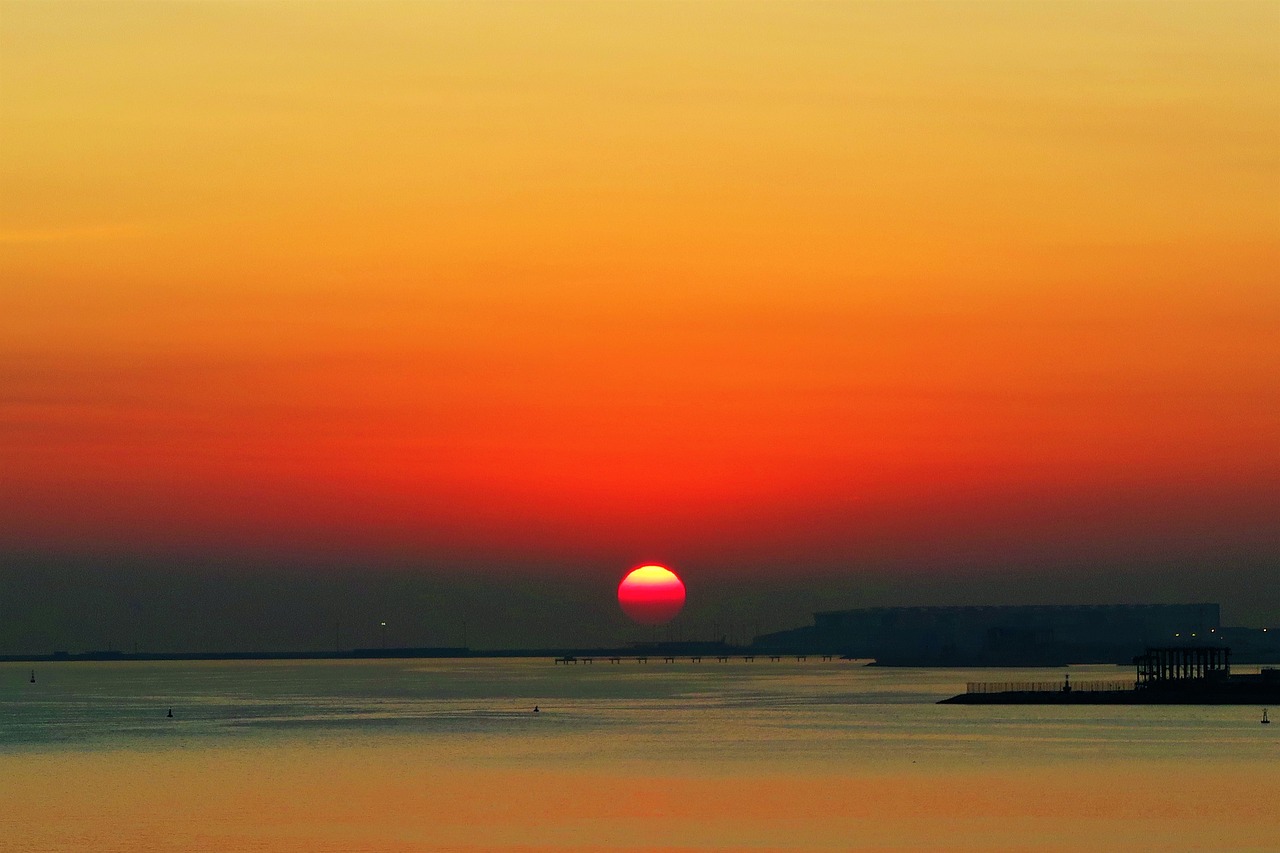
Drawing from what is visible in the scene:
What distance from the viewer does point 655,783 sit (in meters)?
84.2

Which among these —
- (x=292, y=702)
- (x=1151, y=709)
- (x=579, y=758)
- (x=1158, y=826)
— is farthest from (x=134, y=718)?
(x=1158, y=826)

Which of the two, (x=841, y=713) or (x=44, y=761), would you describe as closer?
(x=44, y=761)

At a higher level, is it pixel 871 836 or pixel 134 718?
pixel 134 718

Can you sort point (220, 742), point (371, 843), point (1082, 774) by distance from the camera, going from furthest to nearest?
point (220, 742) → point (1082, 774) → point (371, 843)

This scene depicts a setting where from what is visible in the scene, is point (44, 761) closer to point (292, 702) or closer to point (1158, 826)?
point (1158, 826)

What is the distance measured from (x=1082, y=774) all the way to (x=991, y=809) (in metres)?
15.8

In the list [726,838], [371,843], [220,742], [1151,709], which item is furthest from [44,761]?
[1151,709]

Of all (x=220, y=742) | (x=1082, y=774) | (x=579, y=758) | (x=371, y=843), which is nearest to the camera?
(x=371, y=843)

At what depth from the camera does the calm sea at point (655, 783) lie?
65.0m

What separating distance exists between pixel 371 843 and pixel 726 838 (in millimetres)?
12387

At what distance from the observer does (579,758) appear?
99.6 meters

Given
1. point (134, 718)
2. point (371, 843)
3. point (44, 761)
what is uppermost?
point (134, 718)

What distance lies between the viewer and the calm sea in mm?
65000

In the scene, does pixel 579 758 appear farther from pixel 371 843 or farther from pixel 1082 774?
pixel 371 843
